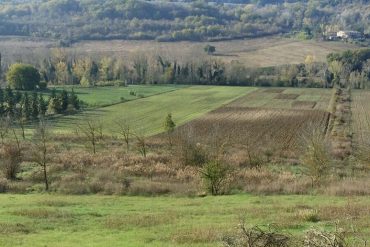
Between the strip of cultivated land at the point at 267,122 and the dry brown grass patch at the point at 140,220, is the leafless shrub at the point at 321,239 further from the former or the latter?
the strip of cultivated land at the point at 267,122

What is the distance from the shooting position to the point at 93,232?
21.8m

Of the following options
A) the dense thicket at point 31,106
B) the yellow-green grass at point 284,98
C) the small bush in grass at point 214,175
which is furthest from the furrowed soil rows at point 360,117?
the dense thicket at point 31,106

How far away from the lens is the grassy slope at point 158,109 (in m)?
85.8

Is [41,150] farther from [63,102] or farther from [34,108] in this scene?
[63,102]

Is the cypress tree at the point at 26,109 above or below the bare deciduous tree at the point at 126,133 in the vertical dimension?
below

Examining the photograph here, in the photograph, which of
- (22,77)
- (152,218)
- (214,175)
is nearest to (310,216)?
(152,218)

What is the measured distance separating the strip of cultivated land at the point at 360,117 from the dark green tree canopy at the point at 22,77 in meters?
73.0

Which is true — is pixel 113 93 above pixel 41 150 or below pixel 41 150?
below

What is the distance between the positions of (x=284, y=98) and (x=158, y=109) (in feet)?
112

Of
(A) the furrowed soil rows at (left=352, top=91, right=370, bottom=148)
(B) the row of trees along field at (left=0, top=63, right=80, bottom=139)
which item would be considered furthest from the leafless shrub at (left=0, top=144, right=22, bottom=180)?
(A) the furrowed soil rows at (left=352, top=91, right=370, bottom=148)

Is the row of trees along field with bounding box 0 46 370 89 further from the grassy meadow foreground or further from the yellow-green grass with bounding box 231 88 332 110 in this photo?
the grassy meadow foreground

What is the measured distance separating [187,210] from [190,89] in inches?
4437

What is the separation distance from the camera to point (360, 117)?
305ft

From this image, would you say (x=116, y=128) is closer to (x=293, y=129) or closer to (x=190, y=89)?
(x=293, y=129)
